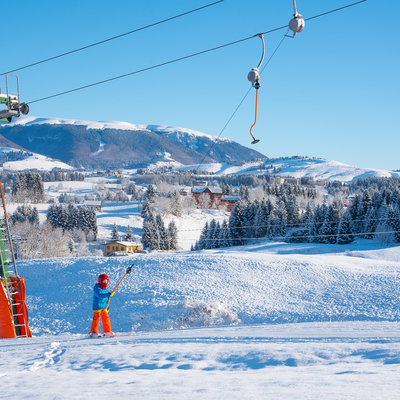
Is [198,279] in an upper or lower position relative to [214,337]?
lower

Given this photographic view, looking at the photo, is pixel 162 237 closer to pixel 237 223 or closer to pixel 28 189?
pixel 237 223

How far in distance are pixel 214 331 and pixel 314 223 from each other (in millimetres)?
53302

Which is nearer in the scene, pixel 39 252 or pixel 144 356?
pixel 144 356

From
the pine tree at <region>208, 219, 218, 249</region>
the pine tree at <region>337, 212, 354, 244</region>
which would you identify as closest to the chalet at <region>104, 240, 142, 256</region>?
the pine tree at <region>208, 219, 218, 249</region>

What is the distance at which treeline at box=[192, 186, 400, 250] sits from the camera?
183 feet

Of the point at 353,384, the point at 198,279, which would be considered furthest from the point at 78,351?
the point at 198,279

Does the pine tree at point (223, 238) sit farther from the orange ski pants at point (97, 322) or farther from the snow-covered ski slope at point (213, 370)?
the snow-covered ski slope at point (213, 370)

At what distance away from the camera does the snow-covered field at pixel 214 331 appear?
4.67m

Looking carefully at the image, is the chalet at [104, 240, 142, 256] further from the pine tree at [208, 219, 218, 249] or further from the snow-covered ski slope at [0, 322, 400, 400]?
the snow-covered ski slope at [0, 322, 400, 400]

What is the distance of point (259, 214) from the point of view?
6919 centimetres

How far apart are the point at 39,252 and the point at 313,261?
3937cm

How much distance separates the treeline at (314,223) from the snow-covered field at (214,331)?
30221mm

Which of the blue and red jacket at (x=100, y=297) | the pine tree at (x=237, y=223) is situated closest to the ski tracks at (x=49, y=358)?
the blue and red jacket at (x=100, y=297)

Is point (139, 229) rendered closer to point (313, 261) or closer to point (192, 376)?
point (313, 261)
